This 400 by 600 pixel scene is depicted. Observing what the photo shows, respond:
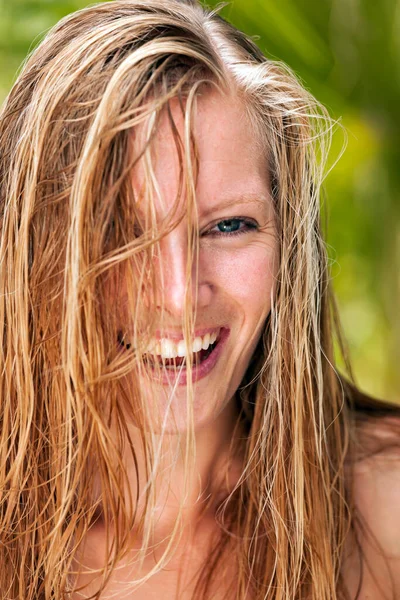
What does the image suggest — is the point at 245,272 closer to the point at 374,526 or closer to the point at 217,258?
the point at 217,258

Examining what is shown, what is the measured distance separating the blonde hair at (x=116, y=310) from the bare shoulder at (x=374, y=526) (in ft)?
0.16

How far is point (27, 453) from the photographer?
1.37 meters

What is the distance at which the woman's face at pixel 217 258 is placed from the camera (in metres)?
1.24

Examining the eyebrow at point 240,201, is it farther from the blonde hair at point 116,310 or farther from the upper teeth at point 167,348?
the upper teeth at point 167,348

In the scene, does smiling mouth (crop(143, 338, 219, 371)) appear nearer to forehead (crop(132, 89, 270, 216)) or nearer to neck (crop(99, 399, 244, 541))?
neck (crop(99, 399, 244, 541))

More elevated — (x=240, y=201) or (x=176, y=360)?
(x=240, y=201)

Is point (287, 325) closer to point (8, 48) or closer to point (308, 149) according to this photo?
point (308, 149)

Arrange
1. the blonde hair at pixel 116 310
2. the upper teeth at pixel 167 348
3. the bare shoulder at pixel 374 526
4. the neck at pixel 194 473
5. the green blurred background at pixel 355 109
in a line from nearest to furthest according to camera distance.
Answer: the blonde hair at pixel 116 310
the upper teeth at pixel 167 348
the neck at pixel 194 473
the bare shoulder at pixel 374 526
the green blurred background at pixel 355 109

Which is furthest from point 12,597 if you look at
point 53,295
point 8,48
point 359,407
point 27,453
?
point 8,48

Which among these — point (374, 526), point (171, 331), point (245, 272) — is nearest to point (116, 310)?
point (171, 331)

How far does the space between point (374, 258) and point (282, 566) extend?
84 cm

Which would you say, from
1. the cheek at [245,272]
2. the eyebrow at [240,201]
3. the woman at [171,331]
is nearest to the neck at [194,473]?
the woman at [171,331]

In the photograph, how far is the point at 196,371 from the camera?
137 cm

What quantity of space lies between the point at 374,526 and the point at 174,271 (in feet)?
2.34
